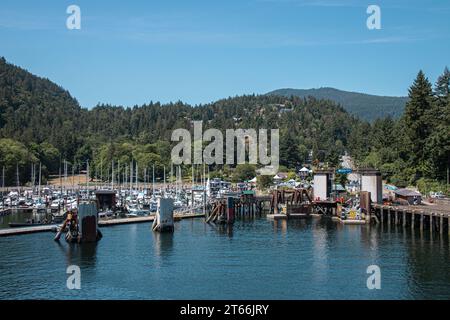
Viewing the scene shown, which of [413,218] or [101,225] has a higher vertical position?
[413,218]

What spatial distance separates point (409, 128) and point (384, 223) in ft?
84.6

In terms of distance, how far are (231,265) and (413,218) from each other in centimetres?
2870

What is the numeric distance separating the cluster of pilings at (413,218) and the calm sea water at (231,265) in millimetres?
2227

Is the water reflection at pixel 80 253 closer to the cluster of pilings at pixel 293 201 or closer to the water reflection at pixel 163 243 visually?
the water reflection at pixel 163 243

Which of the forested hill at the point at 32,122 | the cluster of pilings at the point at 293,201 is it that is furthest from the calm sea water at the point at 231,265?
the forested hill at the point at 32,122

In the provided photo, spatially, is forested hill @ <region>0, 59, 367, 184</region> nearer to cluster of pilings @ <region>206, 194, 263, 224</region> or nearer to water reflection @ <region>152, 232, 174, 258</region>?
cluster of pilings @ <region>206, 194, 263, 224</region>

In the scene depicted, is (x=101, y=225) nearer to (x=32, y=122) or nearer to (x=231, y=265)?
(x=231, y=265)

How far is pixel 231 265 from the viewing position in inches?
1831

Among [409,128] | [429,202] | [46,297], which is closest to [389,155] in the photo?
[409,128]

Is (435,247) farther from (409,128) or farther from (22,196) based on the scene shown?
(22,196)

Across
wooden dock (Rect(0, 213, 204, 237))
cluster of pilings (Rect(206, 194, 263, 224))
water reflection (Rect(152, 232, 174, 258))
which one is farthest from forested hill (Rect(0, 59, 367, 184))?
water reflection (Rect(152, 232, 174, 258))

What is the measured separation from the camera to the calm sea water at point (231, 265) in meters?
38.2

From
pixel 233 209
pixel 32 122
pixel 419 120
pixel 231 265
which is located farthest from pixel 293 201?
pixel 32 122

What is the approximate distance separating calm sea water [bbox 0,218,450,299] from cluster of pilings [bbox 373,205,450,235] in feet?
7.31
